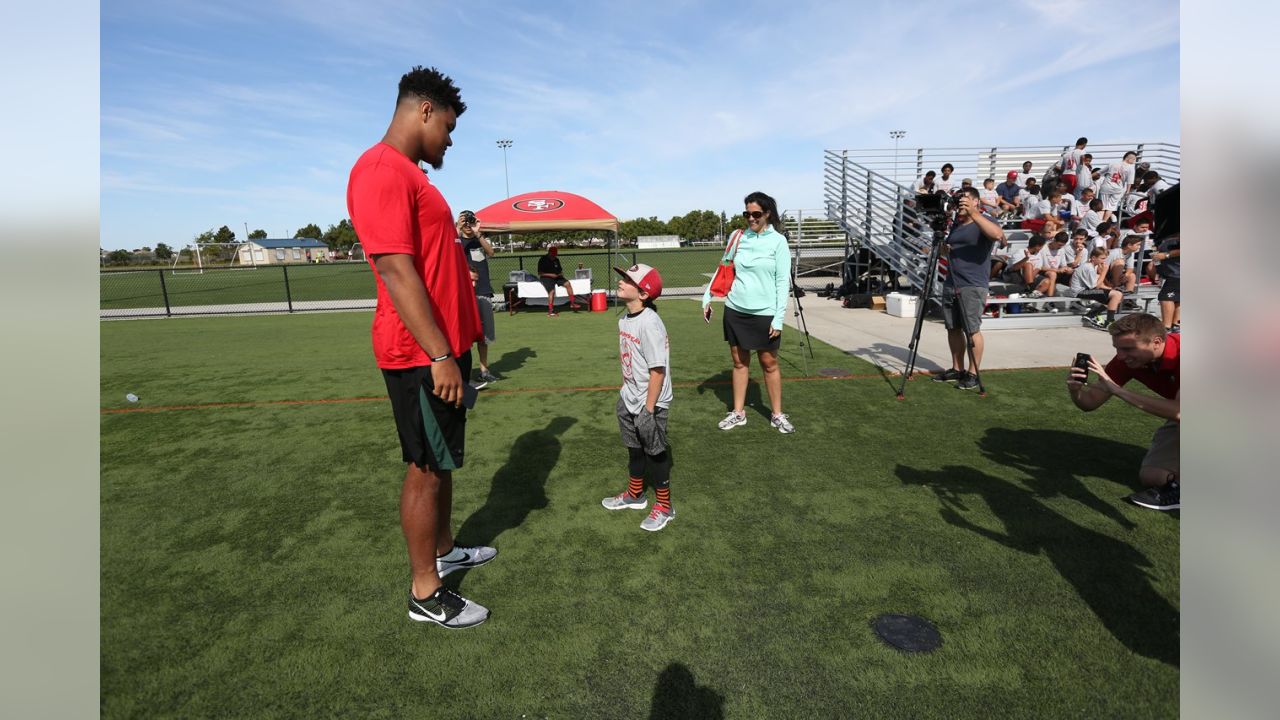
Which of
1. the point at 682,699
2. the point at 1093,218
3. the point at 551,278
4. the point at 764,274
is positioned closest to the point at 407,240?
the point at 682,699

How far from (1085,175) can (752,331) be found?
45.7 feet

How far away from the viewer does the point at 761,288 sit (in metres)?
5.04

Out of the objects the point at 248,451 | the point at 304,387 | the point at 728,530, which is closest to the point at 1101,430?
the point at 728,530

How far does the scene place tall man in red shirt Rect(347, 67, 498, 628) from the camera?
7.68 ft

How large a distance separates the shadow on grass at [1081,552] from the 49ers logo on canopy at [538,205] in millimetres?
12717

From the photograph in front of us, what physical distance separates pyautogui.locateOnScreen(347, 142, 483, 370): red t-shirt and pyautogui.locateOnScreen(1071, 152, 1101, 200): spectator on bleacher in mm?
16626

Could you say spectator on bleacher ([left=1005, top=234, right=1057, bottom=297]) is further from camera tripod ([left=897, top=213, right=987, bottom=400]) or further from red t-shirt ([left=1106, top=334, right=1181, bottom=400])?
red t-shirt ([left=1106, top=334, right=1181, bottom=400])

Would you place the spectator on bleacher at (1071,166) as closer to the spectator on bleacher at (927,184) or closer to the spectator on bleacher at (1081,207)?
the spectator on bleacher at (1081,207)

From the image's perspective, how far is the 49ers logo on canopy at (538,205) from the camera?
51.0 ft

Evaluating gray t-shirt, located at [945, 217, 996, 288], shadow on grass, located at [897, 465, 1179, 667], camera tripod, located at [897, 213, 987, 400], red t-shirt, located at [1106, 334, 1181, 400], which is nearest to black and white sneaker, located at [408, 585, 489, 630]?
shadow on grass, located at [897, 465, 1179, 667]

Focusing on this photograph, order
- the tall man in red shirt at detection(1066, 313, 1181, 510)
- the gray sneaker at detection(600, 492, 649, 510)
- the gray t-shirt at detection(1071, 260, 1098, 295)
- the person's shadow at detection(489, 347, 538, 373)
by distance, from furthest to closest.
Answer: the gray t-shirt at detection(1071, 260, 1098, 295)
the person's shadow at detection(489, 347, 538, 373)
the gray sneaker at detection(600, 492, 649, 510)
the tall man in red shirt at detection(1066, 313, 1181, 510)

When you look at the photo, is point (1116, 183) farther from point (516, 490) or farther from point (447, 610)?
point (447, 610)

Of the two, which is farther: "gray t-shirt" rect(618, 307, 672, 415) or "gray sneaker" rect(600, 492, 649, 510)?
"gray sneaker" rect(600, 492, 649, 510)

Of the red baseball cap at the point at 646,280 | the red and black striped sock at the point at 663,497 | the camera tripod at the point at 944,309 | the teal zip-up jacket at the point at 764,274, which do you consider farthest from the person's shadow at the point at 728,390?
the red baseball cap at the point at 646,280
